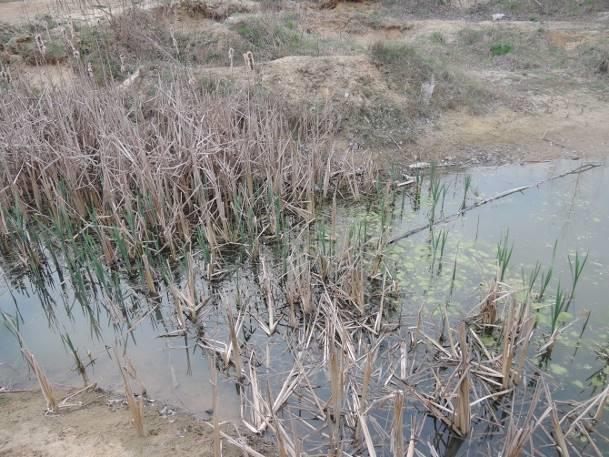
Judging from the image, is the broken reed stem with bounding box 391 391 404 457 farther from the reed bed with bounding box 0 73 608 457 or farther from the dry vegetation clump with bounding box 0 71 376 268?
the dry vegetation clump with bounding box 0 71 376 268

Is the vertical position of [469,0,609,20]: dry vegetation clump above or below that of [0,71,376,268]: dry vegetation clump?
above

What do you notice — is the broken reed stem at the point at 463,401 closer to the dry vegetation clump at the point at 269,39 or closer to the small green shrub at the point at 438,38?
the dry vegetation clump at the point at 269,39

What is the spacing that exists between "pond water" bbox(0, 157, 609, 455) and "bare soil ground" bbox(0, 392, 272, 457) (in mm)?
175

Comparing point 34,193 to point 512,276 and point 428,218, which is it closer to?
point 428,218

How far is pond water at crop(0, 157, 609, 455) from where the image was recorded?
10.1 ft

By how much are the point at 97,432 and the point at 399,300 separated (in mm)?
2186

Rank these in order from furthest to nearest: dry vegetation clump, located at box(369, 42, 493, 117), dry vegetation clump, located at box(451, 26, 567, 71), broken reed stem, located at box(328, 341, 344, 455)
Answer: dry vegetation clump, located at box(451, 26, 567, 71) → dry vegetation clump, located at box(369, 42, 493, 117) → broken reed stem, located at box(328, 341, 344, 455)

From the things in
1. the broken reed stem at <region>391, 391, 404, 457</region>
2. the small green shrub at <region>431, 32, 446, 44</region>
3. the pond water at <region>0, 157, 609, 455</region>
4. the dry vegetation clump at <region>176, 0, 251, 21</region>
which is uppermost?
the dry vegetation clump at <region>176, 0, 251, 21</region>

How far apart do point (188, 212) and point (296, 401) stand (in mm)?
2379

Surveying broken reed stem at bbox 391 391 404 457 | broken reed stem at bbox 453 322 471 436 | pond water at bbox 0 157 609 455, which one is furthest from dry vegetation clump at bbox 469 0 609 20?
broken reed stem at bbox 391 391 404 457

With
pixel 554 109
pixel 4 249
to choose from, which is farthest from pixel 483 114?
pixel 4 249

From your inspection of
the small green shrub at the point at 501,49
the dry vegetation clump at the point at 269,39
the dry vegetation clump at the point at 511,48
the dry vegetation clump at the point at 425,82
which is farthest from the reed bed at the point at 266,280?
the small green shrub at the point at 501,49

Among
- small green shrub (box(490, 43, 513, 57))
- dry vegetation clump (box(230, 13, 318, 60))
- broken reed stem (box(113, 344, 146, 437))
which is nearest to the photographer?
broken reed stem (box(113, 344, 146, 437))

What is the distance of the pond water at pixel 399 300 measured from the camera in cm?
307
